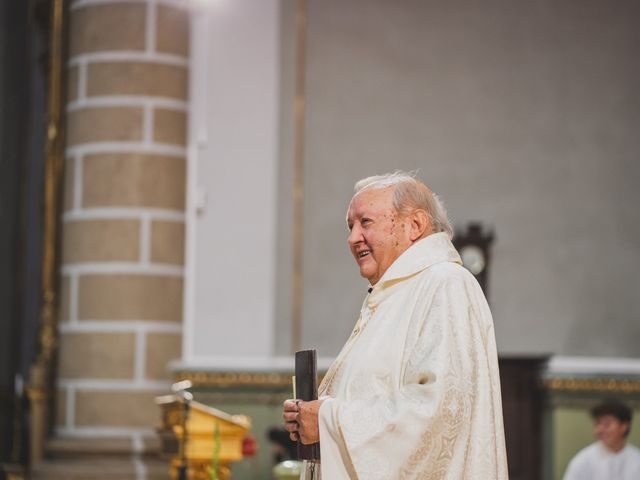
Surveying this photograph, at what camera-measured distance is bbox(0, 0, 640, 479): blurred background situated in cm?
876

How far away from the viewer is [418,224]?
11.9 ft

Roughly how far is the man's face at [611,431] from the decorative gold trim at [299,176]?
2.48 meters

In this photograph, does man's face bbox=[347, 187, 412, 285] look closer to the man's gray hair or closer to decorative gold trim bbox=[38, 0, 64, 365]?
the man's gray hair

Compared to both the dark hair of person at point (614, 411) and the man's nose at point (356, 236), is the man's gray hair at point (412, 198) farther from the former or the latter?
the dark hair of person at point (614, 411)

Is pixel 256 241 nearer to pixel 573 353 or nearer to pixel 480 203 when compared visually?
pixel 480 203

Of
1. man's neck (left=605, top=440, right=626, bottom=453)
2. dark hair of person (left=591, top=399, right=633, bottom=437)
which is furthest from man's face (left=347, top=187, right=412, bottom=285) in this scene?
man's neck (left=605, top=440, right=626, bottom=453)

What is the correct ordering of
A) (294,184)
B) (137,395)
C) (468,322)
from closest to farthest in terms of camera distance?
1. (468,322)
2. (137,395)
3. (294,184)

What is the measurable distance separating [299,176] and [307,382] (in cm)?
602

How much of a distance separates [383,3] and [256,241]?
202 centimetres

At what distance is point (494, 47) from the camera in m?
9.73

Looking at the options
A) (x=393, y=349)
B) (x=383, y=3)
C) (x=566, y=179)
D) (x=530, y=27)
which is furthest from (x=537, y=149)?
(x=393, y=349)

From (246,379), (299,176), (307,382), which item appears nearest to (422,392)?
(307,382)

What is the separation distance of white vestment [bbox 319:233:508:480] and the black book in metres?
0.05

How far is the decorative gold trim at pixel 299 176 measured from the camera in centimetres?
927
